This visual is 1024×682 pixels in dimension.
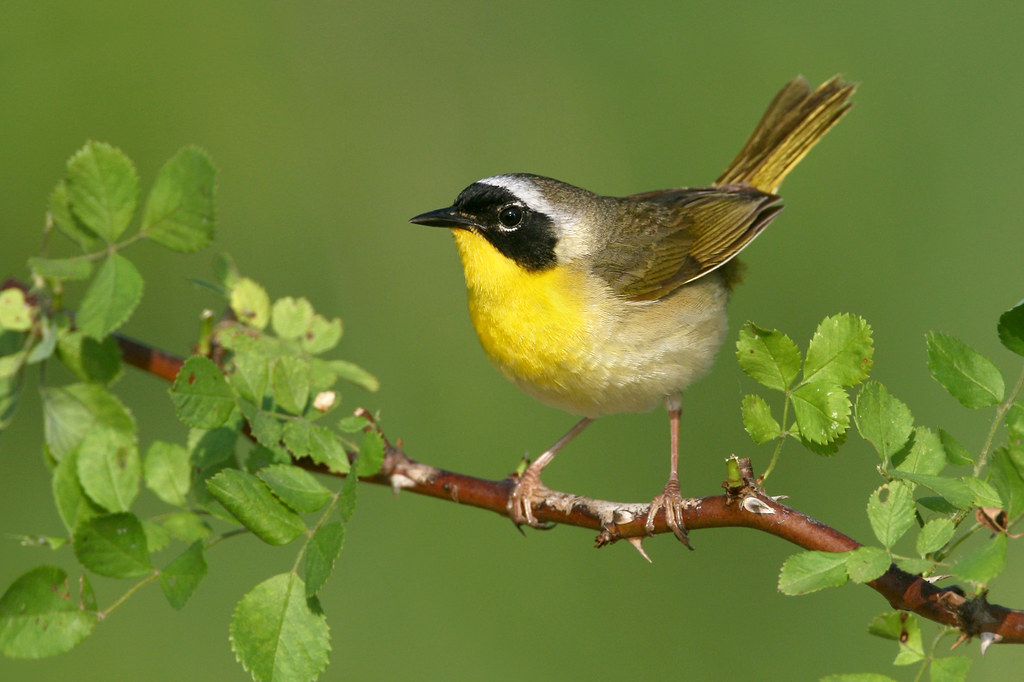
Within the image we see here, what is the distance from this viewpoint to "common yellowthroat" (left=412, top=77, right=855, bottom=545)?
3.51m

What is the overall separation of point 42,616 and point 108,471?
1.18ft

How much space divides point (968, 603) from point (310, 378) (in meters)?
1.68

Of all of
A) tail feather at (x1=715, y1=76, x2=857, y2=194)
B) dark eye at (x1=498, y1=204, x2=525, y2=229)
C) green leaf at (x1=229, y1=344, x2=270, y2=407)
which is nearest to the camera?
green leaf at (x1=229, y1=344, x2=270, y2=407)

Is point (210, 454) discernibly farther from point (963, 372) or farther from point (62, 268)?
point (963, 372)

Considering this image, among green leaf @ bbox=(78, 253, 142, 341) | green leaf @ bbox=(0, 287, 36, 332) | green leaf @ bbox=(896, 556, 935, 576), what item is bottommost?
green leaf @ bbox=(0, 287, 36, 332)

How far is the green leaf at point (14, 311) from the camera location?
2521 mm

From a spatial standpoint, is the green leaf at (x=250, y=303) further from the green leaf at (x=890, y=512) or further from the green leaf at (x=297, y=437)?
the green leaf at (x=890, y=512)

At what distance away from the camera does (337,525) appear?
2.04 meters

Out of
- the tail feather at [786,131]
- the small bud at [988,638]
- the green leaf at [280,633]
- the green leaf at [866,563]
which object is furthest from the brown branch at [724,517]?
the tail feather at [786,131]

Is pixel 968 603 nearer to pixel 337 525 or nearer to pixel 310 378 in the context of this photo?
pixel 337 525

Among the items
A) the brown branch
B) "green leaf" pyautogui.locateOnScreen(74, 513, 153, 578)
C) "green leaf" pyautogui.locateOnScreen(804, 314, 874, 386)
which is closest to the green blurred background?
the brown branch

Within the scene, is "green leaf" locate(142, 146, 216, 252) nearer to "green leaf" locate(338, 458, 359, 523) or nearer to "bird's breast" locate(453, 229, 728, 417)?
"green leaf" locate(338, 458, 359, 523)

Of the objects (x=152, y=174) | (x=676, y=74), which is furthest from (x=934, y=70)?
(x=152, y=174)

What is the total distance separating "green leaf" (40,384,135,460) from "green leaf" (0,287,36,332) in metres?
0.18
